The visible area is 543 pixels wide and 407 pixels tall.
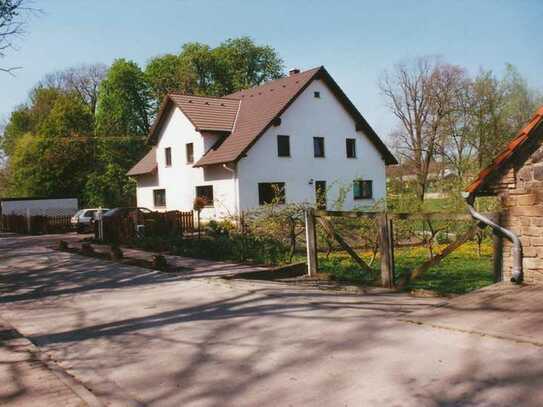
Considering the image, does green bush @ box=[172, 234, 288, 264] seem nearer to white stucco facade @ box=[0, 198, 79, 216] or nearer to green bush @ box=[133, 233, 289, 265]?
green bush @ box=[133, 233, 289, 265]

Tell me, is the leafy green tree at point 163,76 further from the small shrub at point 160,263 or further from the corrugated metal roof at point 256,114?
the small shrub at point 160,263

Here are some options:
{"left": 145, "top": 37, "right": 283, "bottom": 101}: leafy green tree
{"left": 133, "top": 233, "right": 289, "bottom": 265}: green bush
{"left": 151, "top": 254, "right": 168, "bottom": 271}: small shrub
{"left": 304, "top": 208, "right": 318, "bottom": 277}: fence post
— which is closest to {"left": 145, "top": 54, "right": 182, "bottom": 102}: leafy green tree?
{"left": 145, "top": 37, "right": 283, "bottom": 101}: leafy green tree

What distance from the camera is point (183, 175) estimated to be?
3300 cm

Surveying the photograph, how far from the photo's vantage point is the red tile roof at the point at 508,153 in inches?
294

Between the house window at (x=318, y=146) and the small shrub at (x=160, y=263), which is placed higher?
the house window at (x=318, y=146)

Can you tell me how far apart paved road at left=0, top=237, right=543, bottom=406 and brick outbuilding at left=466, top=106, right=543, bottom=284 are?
145cm

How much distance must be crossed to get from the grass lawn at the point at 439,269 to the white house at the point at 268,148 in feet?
38.1

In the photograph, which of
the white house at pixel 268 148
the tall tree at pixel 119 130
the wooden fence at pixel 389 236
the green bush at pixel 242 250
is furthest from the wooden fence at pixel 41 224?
the wooden fence at pixel 389 236

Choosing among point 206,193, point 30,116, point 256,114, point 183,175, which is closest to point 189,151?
point 183,175

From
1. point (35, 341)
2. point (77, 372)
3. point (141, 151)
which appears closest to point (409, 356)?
point (77, 372)

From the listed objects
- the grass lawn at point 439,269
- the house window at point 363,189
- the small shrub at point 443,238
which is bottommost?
the grass lawn at point 439,269

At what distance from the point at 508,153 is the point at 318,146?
80.8 ft

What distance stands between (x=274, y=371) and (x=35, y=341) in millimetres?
3530

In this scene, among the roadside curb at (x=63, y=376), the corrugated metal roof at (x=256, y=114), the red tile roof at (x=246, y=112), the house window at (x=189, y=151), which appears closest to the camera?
the roadside curb at (x=63, y=376)
